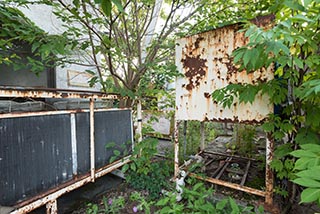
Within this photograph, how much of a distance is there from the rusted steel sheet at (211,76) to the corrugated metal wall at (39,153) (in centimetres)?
148

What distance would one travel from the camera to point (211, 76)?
2.63 metres

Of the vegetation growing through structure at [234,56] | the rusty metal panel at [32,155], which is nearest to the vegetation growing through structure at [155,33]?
the vegetation growing through structure at [234,56]

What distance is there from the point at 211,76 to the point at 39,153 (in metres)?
2.42

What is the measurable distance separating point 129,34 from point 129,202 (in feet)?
10.3

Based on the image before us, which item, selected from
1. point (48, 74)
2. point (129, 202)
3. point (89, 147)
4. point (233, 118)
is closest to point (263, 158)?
point (233, 118)

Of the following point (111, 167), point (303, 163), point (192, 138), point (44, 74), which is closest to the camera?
point (303, 163)

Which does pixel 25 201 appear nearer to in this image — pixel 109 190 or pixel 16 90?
pixel 16 90

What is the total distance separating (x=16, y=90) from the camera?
5.63 ft

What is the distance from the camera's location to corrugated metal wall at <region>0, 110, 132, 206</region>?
1.67 metres

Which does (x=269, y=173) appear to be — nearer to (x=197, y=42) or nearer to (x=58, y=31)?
(x=197, y=42)

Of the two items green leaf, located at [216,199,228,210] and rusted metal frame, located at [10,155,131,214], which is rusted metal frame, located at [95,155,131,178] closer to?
rusted metal frame, located at [10,155,131,214]

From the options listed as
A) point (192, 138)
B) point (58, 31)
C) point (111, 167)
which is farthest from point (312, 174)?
point (58, 31)

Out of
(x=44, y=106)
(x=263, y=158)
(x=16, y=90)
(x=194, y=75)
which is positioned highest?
(x=194, y=75)

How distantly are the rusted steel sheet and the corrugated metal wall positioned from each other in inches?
58.4
